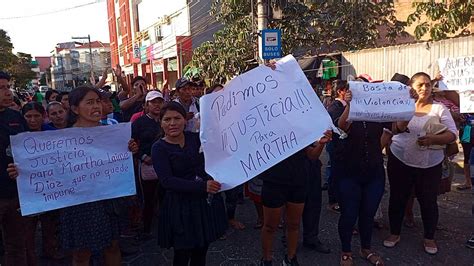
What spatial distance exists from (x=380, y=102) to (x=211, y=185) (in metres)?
1.58

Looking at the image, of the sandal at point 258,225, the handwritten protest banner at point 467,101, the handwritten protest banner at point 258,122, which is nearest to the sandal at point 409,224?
the handwritten protest banner at point 467,101

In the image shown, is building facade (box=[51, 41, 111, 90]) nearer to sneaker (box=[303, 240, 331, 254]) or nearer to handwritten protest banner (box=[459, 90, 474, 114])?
sneaker (box=[303, 240, 331, 254])

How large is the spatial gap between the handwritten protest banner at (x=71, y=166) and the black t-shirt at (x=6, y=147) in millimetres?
191

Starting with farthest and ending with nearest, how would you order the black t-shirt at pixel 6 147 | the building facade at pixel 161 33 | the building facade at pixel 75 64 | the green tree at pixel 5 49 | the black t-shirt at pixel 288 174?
the building facade at pixel 75 64 < the green tree at pixel 5 49 < the building facade at pixel 161 33 < the black t-shirt at pixel 288 174 < the black t-shirt at pixel 6 147

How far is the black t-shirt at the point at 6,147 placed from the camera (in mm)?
2785

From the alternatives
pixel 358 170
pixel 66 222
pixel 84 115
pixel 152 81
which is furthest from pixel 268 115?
pixel 152 81

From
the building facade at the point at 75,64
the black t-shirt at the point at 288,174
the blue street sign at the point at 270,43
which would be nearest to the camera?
the black t-shirt at the point at 288,174

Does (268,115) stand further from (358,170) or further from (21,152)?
(21,152)

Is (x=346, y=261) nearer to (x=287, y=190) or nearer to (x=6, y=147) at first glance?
(x=287, y=190)

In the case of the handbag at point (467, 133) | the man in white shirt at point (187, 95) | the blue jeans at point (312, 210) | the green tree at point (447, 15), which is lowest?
the blue jeans at point (312, 210)

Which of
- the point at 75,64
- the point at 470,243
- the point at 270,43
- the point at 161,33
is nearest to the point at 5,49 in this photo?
the point at 161,33

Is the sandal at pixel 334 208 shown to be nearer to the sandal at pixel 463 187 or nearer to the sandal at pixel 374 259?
the sandal at pixel 374 259

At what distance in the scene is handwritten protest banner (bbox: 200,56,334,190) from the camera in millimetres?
2639

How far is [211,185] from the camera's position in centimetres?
257
